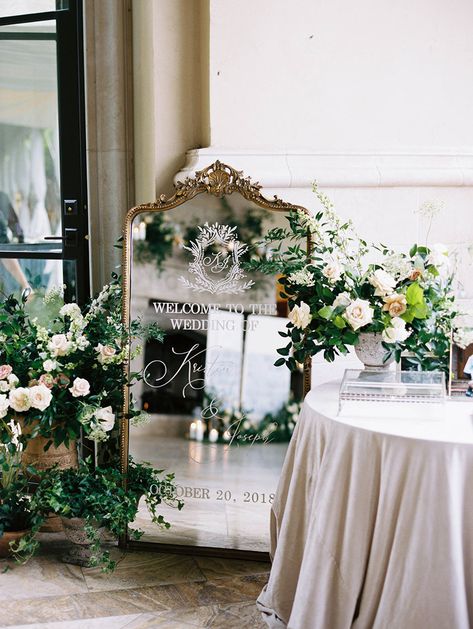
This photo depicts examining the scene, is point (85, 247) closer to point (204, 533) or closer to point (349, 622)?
point (204, 533)

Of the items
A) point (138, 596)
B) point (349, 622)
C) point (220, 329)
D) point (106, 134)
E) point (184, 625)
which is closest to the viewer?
point (349, 622)

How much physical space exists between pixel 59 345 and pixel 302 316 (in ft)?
3.20

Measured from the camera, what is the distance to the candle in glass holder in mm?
3195

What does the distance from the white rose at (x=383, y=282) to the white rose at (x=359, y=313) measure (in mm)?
71

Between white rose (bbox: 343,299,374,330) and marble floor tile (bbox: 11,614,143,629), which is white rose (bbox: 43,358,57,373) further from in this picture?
white rose (bbox: 343,299,374,330)

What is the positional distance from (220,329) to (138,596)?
40.5 inches

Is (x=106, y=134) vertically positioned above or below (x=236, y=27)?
below

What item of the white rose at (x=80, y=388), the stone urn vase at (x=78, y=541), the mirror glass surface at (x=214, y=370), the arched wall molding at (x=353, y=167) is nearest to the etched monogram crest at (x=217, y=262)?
the mirror glass surface at (x=214, y=370)

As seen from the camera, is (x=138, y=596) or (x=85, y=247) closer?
(x=138, y=596)

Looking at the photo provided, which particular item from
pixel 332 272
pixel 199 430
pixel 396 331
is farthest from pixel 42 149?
pixel 396 331

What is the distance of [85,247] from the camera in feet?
12.1

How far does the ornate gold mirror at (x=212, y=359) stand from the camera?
123 inches

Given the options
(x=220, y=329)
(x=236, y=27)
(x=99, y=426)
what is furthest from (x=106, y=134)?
(x=99, y=426)

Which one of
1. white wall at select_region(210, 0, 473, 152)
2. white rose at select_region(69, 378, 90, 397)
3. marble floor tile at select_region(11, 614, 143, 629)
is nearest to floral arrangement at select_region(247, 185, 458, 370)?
white wall at select_region(210, 0, 473, 152)
